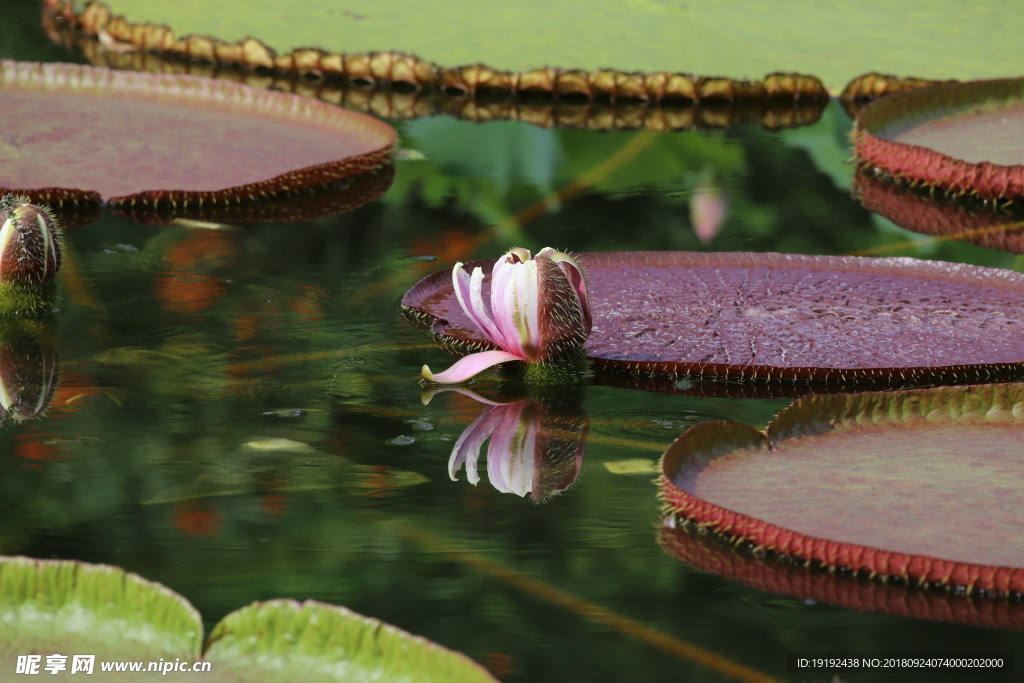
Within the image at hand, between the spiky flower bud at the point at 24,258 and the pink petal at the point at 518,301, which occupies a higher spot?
the pink petal at the point at 518,301

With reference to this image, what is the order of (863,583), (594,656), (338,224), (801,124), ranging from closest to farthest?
(594,656), (863,583), (338,224), (801,124)

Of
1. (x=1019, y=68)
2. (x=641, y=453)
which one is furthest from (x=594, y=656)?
(x=1019, y=68)

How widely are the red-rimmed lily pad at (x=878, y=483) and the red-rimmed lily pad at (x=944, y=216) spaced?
1.33m

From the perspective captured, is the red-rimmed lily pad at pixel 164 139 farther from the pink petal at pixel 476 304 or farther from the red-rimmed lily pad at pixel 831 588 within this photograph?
the red-rimmed lily pad at pixel 831 588

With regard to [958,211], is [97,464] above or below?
below

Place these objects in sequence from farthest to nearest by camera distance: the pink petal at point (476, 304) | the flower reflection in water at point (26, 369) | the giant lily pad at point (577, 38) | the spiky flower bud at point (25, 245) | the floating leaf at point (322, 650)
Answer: the giant lily pad at point (577, 38) < the spiky flower bud at point (25, 245) < the pink petal at point (476, 304) < the flower reflection in water at point (26, 369) < the floating leaf at point (322, 650)

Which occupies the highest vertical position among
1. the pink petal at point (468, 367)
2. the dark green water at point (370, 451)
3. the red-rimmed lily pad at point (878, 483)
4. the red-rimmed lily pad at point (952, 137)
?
the red-rimmed lily pad at point (952, 137)

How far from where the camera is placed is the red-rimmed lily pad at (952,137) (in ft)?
12.8

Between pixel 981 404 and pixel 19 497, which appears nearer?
pixel 19 497

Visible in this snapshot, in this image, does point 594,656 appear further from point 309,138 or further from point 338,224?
point 309,138

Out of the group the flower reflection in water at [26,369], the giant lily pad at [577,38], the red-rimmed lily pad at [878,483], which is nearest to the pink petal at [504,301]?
the red-rimmed lily pad at [878,483]

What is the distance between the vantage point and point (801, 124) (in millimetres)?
4871

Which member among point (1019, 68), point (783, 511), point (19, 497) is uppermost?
point (1019, 68)

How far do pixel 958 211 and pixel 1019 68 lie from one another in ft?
5.06
